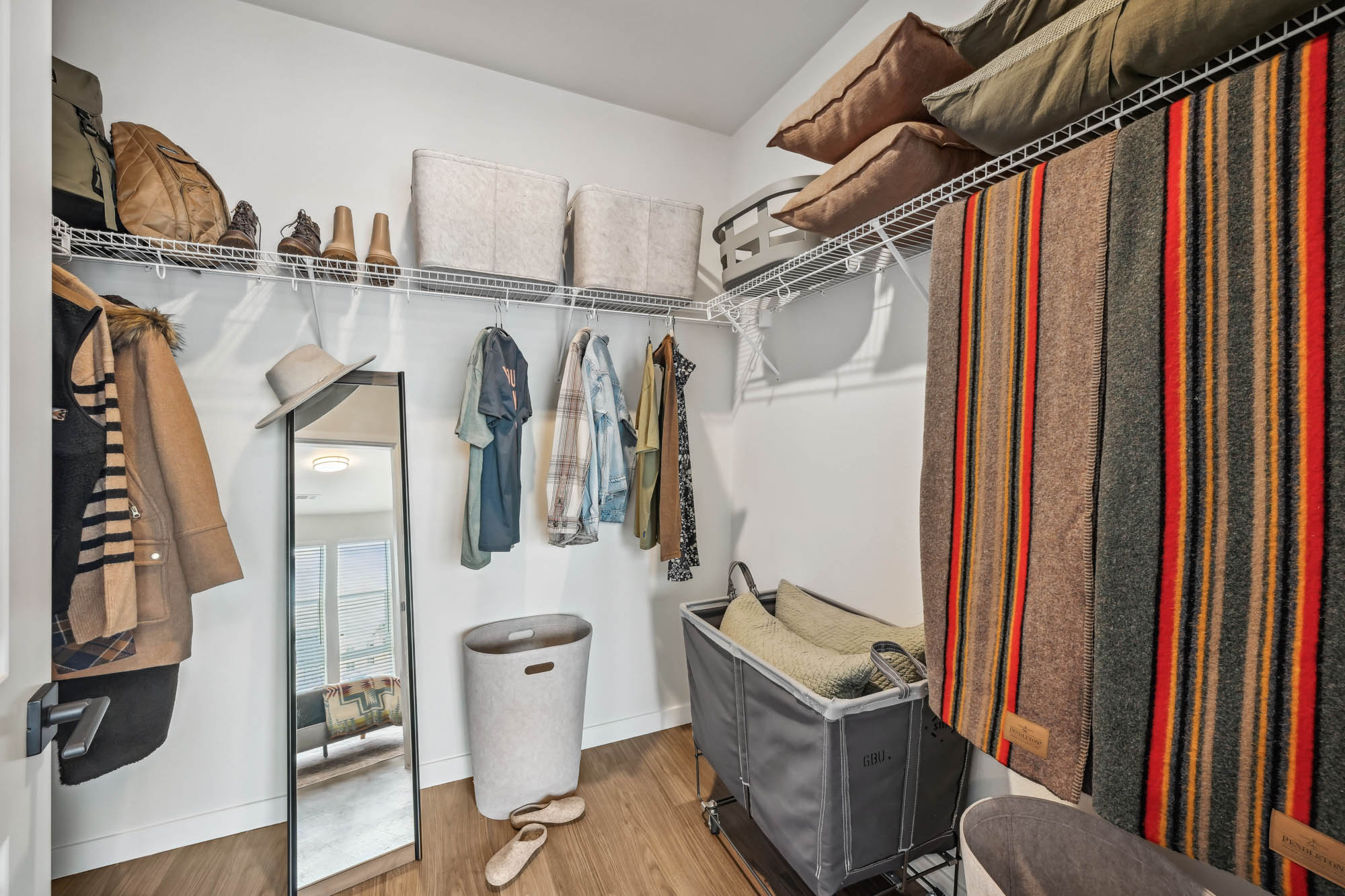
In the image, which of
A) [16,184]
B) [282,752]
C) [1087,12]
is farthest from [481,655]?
[1087,12]

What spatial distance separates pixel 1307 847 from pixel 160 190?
93.2 inches

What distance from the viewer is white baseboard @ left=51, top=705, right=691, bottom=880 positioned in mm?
1582

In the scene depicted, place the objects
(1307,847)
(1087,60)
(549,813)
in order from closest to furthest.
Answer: (1307,847)
(1087,60)
(549,813)

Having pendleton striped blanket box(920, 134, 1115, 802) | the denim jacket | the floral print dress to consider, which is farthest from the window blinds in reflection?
pendleton striped blanket box(920, 134, 1115, 802)

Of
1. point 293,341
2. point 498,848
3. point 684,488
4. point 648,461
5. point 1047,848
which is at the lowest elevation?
point 498,848

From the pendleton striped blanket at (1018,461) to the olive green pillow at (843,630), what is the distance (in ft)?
1.09

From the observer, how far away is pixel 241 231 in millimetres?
1492

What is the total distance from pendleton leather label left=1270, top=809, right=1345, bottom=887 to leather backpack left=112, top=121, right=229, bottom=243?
7.45 feet

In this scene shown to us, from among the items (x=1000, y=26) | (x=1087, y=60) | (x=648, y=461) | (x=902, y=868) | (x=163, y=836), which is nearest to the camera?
(x=1087, y=60)

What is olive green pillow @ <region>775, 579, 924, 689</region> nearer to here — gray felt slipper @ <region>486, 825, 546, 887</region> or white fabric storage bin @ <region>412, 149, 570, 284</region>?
gray felt slipper @ <region>486, 825, 546, 887</region>

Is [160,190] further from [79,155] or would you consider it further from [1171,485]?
[1171,485]

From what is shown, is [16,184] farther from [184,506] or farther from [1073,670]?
[1073,670]

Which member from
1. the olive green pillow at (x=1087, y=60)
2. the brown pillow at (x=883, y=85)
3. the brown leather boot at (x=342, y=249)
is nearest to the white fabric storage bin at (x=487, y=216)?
the brown leather boot at (x=342, y=249)

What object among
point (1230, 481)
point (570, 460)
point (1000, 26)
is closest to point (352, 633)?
point (570, 460)
